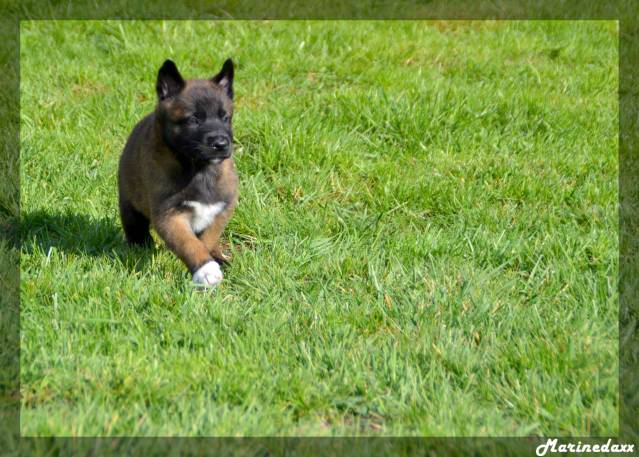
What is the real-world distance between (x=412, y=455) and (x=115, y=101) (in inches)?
178

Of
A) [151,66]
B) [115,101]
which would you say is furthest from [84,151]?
[151,66]

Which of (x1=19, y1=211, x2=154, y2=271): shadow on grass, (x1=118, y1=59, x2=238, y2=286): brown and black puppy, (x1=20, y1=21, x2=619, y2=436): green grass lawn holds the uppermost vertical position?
(x1=118, y1=59, x2=238, y2=286): brown and black puppy

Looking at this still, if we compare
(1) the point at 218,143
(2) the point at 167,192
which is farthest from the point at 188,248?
(1) the point at 218,143

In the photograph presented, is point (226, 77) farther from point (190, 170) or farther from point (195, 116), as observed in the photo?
point (190, 170)

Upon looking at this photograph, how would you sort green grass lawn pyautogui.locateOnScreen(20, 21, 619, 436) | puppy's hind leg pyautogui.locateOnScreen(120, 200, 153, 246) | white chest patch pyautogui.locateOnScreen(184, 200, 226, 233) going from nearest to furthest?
green grass lawn pyautogui.locateOnScreen(20, 21, 619, 436) < white chest patch pyautogui.locateOnScreen(184, 200, 226, 233) < puppy's hind leg pyautogui.locateOnScreen(120, 200, 153, 246)

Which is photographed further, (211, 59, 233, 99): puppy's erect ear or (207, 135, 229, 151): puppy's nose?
(211, 59, 233, 99): puppy's erect ear

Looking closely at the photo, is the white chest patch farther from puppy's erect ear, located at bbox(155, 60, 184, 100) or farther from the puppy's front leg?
puppy's erect ear, located at bbox(155, 60, 184, 100)

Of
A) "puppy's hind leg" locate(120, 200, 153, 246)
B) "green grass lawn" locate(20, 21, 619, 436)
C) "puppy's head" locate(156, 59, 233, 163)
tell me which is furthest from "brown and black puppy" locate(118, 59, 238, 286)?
"green grass lawn" locate(20, 21, 619, 436)

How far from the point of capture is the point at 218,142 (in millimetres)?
5012

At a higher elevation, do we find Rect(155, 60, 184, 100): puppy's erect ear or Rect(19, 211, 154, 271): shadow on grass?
Rect(155, 60, 184, 100): puppy's erect ear

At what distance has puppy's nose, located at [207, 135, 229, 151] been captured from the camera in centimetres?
502

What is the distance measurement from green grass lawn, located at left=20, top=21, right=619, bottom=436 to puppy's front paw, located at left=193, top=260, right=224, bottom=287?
63 mm

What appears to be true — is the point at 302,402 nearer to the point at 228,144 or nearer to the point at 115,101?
the point at 228,144

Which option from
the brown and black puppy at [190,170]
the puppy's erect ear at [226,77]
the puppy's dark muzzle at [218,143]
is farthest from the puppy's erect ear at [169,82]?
the puppy's dark muzzle at [218,143]
